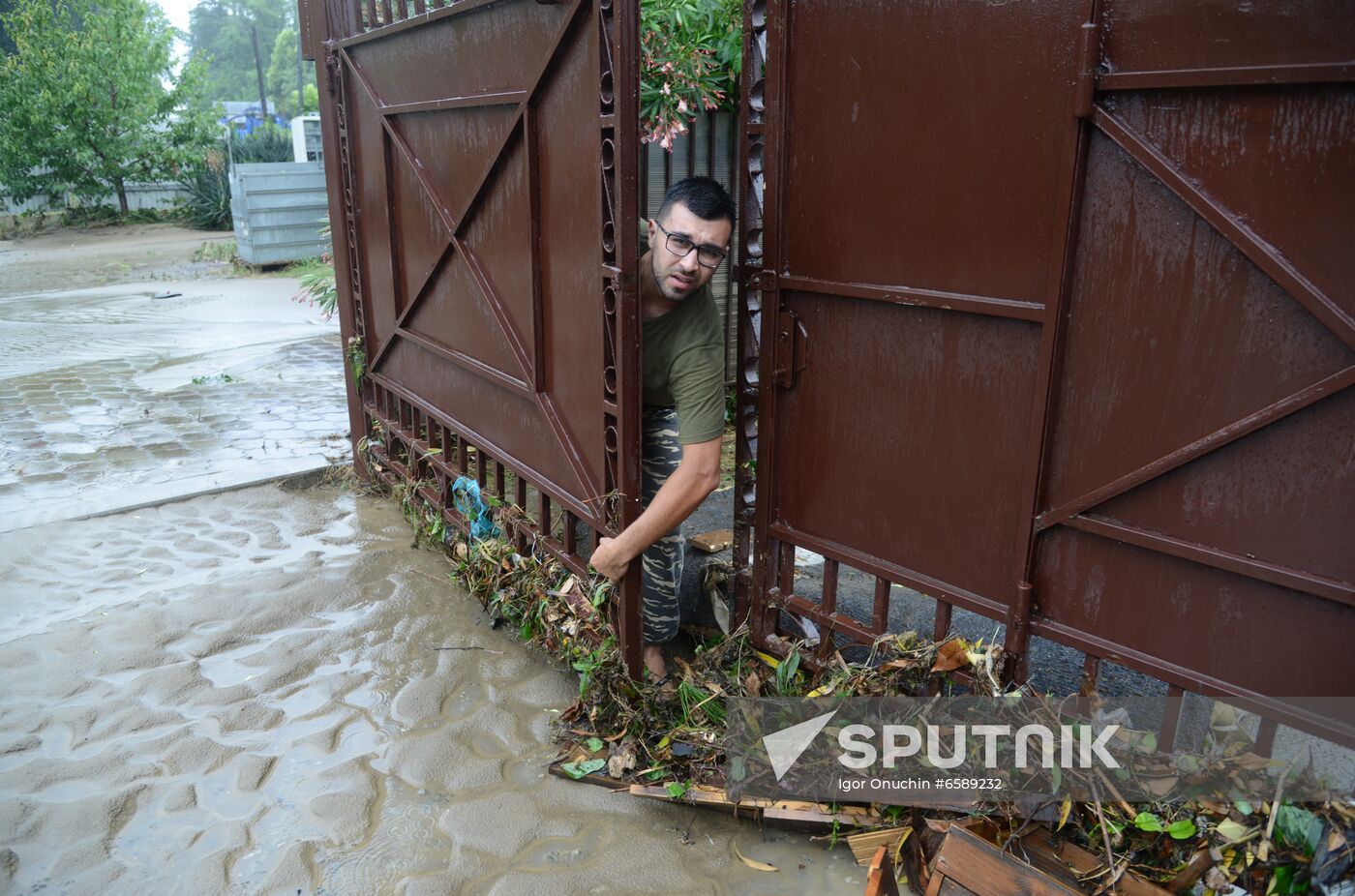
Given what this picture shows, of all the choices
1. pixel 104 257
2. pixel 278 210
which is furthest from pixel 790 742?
pixel 104 257

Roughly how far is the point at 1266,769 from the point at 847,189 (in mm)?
1742

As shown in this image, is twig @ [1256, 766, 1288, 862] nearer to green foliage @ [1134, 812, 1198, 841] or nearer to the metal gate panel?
green foliage @ [1134, 812, 1198, 841]

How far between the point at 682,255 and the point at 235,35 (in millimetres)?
82505

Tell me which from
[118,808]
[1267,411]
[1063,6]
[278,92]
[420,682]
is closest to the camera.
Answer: [1267,411]

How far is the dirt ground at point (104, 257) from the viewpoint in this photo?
14992mm

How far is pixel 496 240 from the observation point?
12.2ft

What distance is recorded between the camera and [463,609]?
13.6 feet

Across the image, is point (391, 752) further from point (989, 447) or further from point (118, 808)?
point (989, 447)

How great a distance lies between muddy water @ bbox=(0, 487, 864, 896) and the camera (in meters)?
2.64

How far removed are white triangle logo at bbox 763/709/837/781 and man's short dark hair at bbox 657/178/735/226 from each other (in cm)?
153

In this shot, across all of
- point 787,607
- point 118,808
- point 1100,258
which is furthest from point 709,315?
point 118,808

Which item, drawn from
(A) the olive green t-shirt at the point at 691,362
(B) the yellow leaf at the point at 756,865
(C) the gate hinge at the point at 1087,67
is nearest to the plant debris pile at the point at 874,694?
(B) the yellow leaf at the point at 756,865

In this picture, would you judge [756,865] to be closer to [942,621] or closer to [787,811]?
[787,811]

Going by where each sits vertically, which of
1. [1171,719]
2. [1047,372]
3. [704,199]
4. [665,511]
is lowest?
[1171,719]
